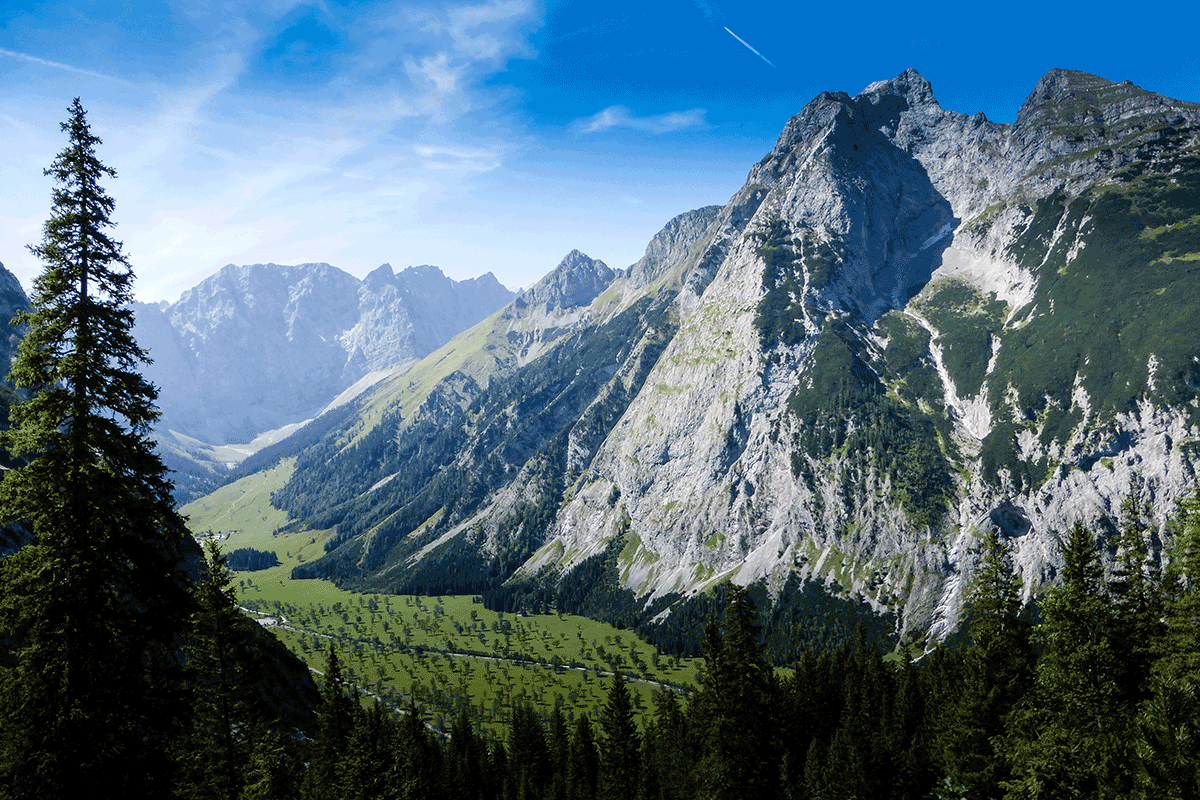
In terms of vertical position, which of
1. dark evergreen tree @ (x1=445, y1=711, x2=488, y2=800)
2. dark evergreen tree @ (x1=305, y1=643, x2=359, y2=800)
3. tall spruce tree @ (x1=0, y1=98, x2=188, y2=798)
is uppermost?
tall spruce tree @ (x1=0, y1=98, x2=188, y2=798)

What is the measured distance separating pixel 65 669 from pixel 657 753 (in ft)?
240

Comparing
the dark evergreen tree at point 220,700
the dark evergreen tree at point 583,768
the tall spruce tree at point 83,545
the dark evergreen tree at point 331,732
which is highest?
the tall spruce tree at point 83,545

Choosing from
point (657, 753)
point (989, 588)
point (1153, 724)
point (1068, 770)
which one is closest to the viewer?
point (1153, 724)

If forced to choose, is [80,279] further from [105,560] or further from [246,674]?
[246,674]

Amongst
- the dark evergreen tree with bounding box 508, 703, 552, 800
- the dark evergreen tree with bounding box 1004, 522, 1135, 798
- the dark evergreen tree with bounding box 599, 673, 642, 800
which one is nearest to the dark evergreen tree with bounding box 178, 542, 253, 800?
the dark evergreen tree with bounding box 1004, 522, 1135, 798

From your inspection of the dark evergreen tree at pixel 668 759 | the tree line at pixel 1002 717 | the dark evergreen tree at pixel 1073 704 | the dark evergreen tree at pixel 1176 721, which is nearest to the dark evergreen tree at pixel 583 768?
the dark evergreen tree at pixel 668 759

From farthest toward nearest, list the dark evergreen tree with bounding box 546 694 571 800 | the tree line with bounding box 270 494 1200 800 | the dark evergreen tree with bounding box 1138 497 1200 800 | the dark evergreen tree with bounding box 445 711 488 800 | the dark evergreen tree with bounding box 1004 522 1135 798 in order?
the dark evergreen tree with bounding box 445 711 488 800 < the dark evergreen tree with bounding box 546 694 571 800 < the dark evergreen tree with bounding box 1004 522 1135 798 < the tree line with bounding box 270 494 1200 800 < the dark evergreen tree with bounding box 1138 497 1200 800

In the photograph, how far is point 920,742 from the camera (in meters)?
52.9

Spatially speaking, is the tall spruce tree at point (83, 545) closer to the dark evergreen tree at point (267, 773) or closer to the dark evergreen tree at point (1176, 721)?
the dark evergreen tree at point (267, 773)

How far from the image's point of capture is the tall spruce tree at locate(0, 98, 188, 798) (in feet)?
50.0

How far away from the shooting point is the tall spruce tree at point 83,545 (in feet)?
50.0

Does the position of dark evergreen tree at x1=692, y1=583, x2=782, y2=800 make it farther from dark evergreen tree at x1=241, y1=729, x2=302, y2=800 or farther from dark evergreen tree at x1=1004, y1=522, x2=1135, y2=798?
dark evergreen tree at x1=241, y1=729, x2=302, y2=800

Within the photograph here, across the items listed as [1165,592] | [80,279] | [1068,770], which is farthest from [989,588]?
[80,279]

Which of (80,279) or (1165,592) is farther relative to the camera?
(1165,592)
